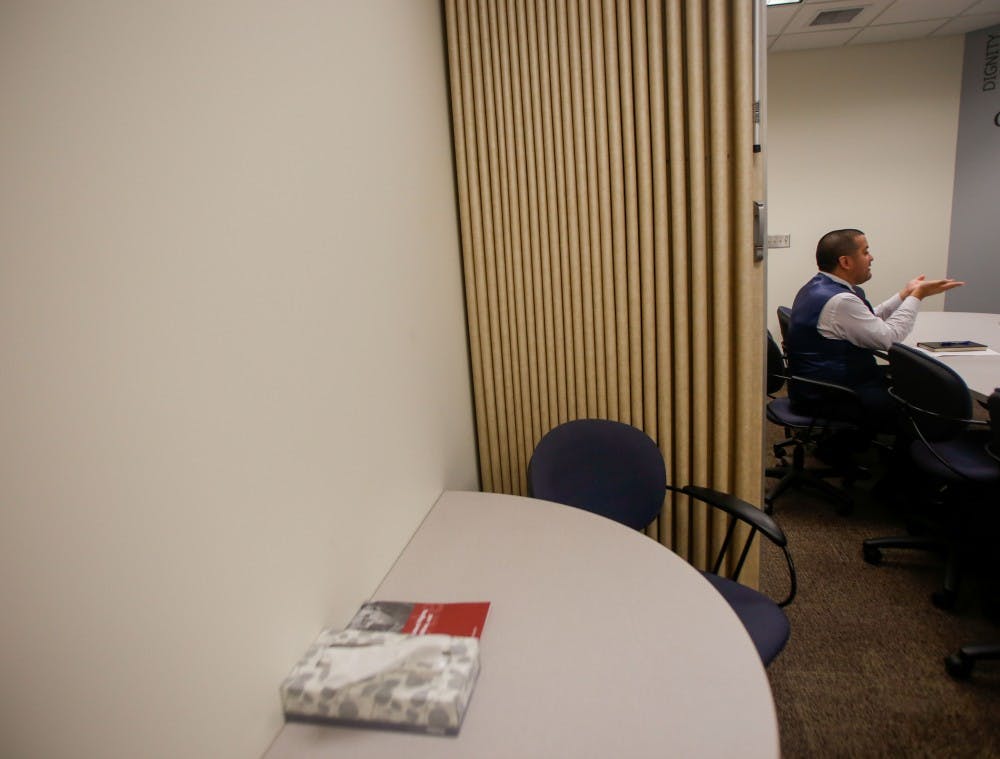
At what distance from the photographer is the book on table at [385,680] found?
0.85m

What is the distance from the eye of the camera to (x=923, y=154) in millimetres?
5016

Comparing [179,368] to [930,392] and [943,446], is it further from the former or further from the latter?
[943,446]

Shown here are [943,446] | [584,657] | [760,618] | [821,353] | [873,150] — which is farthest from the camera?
[873,150]

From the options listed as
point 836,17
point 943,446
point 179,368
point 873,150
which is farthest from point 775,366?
point 873,150

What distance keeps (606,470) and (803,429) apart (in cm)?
192

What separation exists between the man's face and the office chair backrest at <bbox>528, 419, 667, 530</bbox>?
2081 millimetres

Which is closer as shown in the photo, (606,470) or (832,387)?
(606,470)

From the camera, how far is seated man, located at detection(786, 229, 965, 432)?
283 centimetres

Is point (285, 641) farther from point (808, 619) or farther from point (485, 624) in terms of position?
point (808, 619)

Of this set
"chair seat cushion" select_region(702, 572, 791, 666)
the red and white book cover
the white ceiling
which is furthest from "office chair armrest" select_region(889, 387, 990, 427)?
the white ceiling

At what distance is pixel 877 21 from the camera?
173 inches

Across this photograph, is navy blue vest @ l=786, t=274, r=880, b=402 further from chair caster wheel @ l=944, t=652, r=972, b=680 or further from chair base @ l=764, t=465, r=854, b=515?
chair caster wheel @ l=944, t=652, r=972, b=680

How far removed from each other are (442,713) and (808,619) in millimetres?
1908

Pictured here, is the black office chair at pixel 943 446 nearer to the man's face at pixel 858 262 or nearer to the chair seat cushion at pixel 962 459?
the chair seat cushion at pixel 962 459
